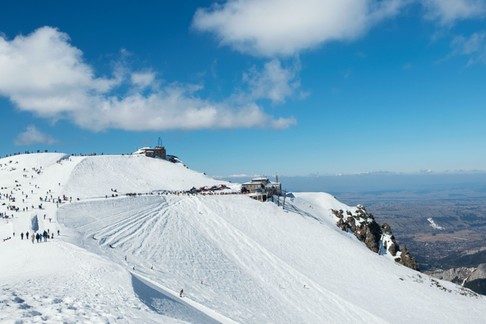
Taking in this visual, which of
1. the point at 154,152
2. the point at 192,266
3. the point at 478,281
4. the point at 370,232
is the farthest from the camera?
the point at 154,152

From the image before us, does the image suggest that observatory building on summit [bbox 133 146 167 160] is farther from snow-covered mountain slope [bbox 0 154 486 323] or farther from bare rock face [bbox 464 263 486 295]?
bare rock face [bbox 464 263 486 295]

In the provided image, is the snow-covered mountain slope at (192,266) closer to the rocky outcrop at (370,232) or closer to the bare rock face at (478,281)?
the rocky outcrop at (370,232)

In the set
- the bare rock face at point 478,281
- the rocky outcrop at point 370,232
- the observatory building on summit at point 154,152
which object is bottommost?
the bare rock face at point 478,281

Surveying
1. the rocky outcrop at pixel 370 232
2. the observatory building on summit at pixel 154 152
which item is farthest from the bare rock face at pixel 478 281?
the observatory building on summit at pixel 154 152

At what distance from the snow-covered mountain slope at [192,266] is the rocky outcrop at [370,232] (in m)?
2.67

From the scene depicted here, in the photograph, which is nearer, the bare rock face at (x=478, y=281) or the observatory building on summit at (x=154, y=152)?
the bare rock face at (x=478, y=281)

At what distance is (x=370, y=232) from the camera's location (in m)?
69.8

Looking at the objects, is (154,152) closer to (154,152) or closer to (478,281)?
(154,152)

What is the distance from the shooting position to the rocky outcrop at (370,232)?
65.6 metres

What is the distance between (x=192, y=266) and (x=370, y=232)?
136ft

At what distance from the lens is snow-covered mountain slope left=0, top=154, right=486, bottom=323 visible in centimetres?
2120

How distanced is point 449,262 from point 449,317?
150426 millimetres

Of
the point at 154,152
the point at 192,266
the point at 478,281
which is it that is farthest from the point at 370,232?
the point at 154,152

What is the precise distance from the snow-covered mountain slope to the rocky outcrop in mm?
2674
